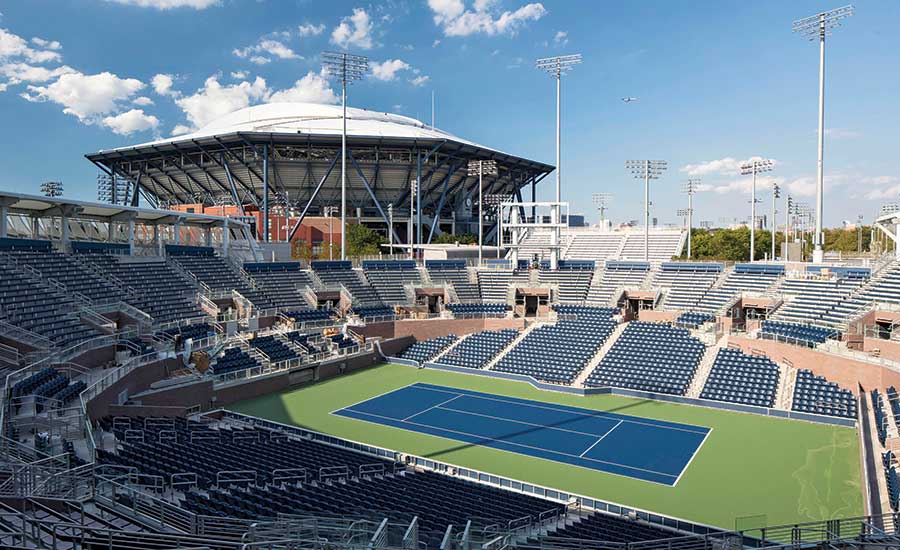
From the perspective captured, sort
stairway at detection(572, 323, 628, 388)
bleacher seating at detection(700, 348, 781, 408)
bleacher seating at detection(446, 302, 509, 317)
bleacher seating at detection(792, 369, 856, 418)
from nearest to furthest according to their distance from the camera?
bleacher seating at detection(792, 369, 856, 418) < bleacher seating at detection(700, 348, 781, 408) < stairway at detection(572, 323, 628, 388) < bleacher seating at detection(446, 302, 509, 317)

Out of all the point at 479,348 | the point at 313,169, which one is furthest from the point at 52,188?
the point at 479,348

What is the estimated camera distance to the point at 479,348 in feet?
119

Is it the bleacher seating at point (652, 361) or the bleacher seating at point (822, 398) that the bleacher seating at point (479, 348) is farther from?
the bleacher seating at point (822, 398)

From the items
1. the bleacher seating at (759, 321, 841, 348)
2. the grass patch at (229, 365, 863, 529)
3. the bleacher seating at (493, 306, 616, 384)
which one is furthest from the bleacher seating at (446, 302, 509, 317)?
the bleacher seating at (759, 321, 841, 348)

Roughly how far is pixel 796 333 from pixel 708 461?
12.8 metres

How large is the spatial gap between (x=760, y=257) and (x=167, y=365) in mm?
69968

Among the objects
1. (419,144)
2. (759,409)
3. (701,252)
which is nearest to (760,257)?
(701,252)

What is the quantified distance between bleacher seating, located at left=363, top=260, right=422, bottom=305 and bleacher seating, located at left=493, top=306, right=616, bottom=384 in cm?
1198

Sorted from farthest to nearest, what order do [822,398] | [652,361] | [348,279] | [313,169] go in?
[313,169] < [348,279] < [652,361] < [822,398]

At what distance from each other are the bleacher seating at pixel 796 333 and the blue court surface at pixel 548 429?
8.58 m

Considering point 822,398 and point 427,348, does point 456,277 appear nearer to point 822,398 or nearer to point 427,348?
point 427,348

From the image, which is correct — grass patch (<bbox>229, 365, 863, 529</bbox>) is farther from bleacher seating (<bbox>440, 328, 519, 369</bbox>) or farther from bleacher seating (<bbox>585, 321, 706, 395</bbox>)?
bleacher seating (<bbox>440, 328, 519, 369</bbox>)

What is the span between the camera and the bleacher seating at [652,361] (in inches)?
1136

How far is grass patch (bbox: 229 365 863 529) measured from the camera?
16625mm
